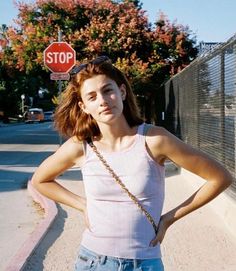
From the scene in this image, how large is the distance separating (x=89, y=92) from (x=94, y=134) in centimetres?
23

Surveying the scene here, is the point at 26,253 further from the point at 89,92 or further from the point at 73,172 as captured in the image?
the point at 73,172

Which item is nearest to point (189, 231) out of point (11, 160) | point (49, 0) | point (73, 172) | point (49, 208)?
point (49, 208)

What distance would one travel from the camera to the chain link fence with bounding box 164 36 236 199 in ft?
24.1

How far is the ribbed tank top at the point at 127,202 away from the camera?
2430mm

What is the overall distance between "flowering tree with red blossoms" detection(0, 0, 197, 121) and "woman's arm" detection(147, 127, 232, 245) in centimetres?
1432

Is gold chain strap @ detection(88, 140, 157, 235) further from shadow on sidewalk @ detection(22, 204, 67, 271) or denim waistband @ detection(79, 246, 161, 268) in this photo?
shadow on sidewalk @ detection(22, 204, 67, 271)

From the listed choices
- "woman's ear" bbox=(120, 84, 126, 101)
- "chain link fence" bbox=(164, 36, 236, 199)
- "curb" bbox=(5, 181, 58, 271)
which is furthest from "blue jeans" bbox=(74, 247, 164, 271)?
"chain link fence" bbox=(164, 36, 236, 199)

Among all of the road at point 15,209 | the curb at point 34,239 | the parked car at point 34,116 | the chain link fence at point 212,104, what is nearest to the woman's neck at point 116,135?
the road at point 15,209

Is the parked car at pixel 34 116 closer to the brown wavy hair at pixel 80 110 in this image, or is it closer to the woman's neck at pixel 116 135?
the brown wavy hair at pixel 80 110

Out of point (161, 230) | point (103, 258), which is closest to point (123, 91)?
point (161, 230)

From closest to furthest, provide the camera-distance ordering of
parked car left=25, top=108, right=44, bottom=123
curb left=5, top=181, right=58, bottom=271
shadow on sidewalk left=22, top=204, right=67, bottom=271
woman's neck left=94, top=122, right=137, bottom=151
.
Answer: woman's neck left=94, top=122, right=137, bottom=151 < curb left=5, top=181, right=58, bottom=271 < shadow on sidewalk left=22, top=204, right=67, bottom=271 < parked car left=25, top=108, right=44, bottom=123

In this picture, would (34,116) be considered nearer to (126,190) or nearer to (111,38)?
(111,38)

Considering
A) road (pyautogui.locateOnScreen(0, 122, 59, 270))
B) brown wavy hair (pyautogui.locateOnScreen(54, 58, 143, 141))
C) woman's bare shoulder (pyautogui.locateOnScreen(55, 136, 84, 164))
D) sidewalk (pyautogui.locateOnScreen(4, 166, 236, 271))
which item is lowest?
road (pyautogui.locateOnScreen(0, 122, 59, 270))

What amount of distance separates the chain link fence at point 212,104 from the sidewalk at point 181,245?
2.08 ft
